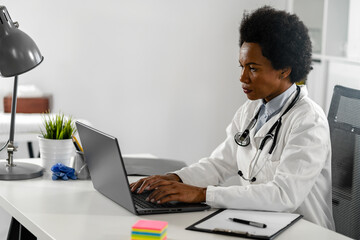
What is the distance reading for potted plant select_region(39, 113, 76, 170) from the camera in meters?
2.24

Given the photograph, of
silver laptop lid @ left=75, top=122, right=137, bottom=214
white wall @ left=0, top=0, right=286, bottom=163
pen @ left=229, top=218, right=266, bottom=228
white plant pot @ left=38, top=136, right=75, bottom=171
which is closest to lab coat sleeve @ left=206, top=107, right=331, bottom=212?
pen @ left=229, top=218, right=266, bottom=228

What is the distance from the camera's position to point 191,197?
1.83 m

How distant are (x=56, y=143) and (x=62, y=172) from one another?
135 mm

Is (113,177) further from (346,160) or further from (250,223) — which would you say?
(346,160)

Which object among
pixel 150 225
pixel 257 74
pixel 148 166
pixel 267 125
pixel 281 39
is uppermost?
pixel 281 39

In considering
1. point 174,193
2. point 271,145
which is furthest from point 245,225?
point 271,145

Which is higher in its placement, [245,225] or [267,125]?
[267,125]

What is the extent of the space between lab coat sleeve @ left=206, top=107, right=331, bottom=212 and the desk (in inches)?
3.0

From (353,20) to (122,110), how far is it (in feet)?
5.54

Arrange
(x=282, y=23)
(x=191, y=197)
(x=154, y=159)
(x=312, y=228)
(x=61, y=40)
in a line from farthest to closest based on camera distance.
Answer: (x=61, y=40), (x=154, y=159), (x=282, y=23), (x=191, y=197), (x=312, y=228)

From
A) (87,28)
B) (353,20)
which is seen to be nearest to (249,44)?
(353,20)

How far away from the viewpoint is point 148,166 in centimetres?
236

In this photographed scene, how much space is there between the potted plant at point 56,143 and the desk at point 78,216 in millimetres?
183

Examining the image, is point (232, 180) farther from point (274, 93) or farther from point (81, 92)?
point (274, 93)
